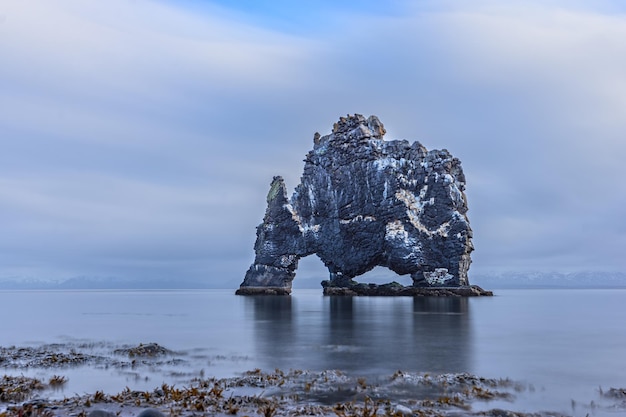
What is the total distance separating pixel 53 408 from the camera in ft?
63.5

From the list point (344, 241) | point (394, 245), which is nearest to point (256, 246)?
point (344, 241)

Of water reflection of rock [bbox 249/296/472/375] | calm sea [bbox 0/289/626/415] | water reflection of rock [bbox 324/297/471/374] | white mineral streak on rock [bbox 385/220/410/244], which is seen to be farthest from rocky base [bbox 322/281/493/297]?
water reflection of rock [bbox 324/297/471/374]

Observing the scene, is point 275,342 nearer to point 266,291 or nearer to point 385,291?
point 385,291

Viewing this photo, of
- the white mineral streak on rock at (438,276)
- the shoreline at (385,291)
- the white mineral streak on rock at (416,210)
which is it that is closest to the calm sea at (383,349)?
the shoreline at (385,291)

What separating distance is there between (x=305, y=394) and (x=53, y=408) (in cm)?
992

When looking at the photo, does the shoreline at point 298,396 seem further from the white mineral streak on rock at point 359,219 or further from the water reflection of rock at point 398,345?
the white mineral streak on rock at point 359,219

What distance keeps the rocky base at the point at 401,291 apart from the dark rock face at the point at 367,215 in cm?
215

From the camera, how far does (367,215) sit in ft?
497

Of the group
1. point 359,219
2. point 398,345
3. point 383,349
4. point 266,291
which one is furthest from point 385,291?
point 383,349

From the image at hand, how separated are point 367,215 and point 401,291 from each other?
23361 millimetres

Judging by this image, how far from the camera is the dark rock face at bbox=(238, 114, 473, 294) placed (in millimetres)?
144125

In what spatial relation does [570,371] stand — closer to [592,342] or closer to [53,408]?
[592,342]

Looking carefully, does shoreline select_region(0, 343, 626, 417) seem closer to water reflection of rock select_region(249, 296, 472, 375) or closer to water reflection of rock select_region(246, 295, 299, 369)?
water reflection of rock select_region(249, 296, 472, 375)

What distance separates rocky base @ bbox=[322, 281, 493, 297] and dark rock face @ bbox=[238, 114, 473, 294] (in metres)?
2.15
